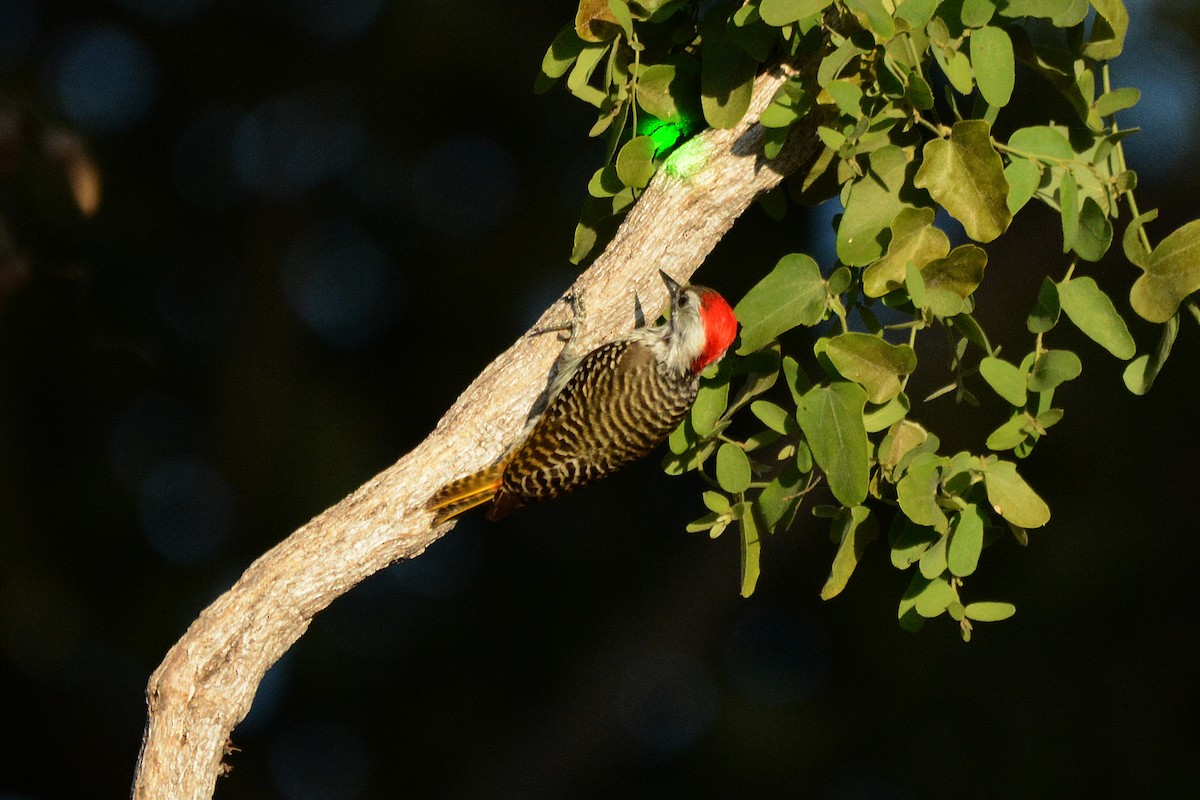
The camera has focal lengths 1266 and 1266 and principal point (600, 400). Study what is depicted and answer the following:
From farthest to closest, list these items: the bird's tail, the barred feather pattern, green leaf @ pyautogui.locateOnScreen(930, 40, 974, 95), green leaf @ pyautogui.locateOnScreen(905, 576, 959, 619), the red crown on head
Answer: the barred feather pattern
the red crown on head
the bird's tail
green leaf @ pyautogui.locateOnScreen(905, 576, 959, 619)
green leaf @ pyautogui.locateOnScreen(930, 40, 974, 95)

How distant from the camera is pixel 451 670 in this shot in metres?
6.27

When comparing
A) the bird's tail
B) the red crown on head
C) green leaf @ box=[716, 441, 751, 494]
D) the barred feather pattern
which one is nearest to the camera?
green leaf @ box=[716, 441, 751, 494]

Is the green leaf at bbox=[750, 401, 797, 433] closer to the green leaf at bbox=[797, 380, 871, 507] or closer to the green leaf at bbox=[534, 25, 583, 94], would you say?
the green leaf at bbox=[797, 380, 871, 507]

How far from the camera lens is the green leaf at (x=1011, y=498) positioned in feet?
6.23

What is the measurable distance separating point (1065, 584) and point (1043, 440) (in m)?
0.62

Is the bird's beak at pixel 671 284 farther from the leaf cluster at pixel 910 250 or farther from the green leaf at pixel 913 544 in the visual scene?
the green leaf at pixel 913 544

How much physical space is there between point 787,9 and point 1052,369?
0.67 m

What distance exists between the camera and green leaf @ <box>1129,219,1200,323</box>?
1907 millimetres

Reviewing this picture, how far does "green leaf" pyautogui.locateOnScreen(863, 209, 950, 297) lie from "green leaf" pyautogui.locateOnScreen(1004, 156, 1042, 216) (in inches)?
4.5

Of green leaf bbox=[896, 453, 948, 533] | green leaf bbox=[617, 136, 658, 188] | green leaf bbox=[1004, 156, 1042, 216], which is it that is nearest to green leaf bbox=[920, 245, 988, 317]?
green leaf bbox=[1004, 156, 1042, 216]

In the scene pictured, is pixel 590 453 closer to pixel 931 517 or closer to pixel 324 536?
pixel 324 536

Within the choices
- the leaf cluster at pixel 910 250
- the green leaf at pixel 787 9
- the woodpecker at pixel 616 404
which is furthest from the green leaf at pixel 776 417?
the woodpecker at pixel 616 404

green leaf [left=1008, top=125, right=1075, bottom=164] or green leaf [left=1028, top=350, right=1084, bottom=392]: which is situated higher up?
green leaf [left=1008, top=125, right=1075, bottom=164]

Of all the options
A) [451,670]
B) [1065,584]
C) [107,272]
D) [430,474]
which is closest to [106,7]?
[107,272]
